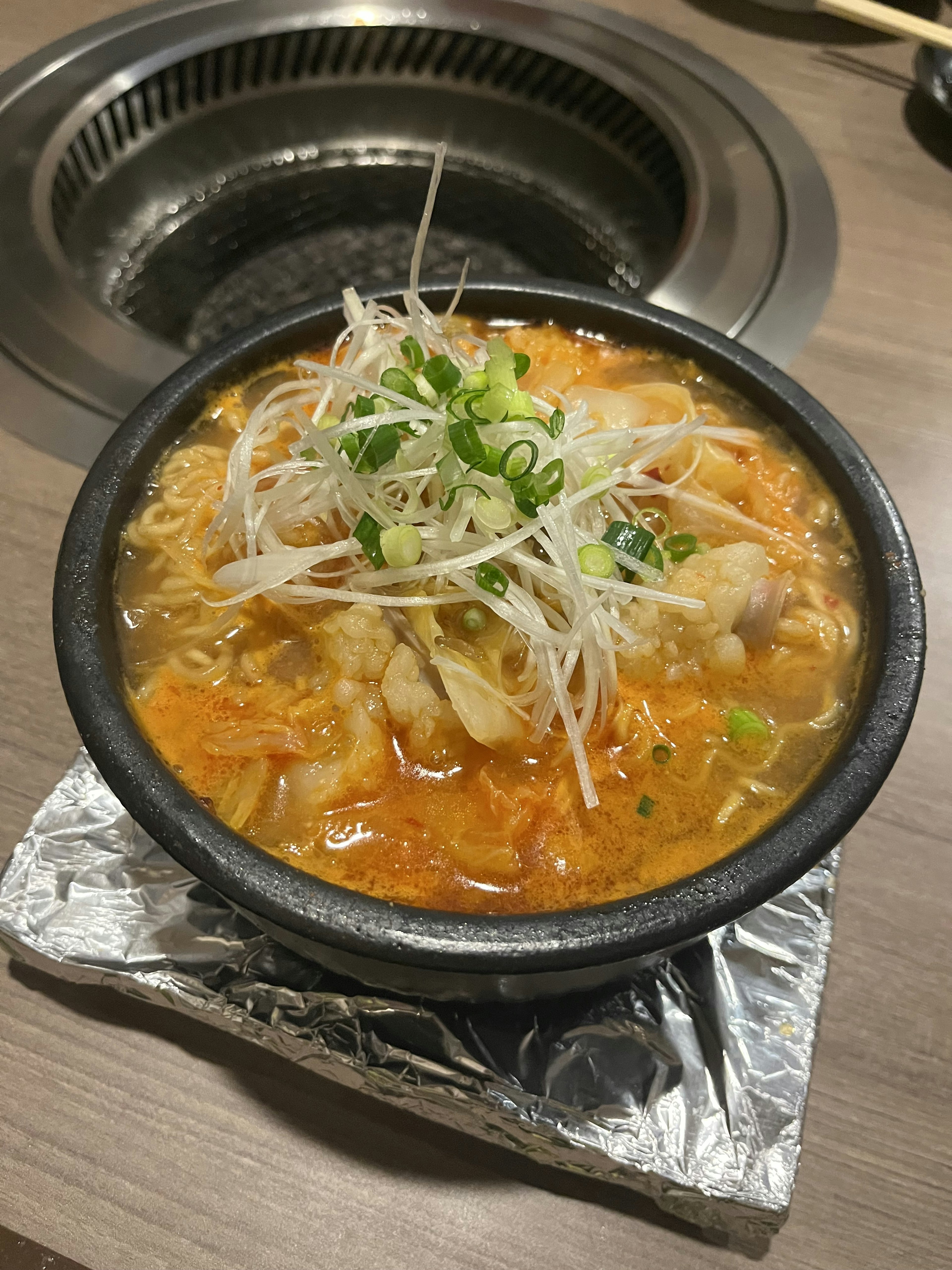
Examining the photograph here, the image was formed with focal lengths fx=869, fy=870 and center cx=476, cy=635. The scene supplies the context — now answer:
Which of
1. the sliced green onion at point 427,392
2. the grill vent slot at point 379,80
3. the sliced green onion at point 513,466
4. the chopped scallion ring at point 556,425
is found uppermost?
the grill vent slot at point 379,80

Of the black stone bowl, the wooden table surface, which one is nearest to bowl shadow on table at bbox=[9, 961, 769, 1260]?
Answer: the wooden table surface

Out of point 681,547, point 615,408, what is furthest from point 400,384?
point 681,547

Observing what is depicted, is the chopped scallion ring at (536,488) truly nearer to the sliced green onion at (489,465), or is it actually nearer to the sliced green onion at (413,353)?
the sliced green onion at (489,465)

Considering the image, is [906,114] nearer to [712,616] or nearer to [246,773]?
[712,616]

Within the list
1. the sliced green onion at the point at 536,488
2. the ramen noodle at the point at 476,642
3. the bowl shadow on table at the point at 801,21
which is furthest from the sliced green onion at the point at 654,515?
the bowl shadow on table at the point at 801,21

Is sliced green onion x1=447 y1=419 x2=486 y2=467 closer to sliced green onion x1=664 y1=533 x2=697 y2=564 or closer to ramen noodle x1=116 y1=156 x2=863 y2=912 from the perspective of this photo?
ramen noodle x1=116 y1=156 x2=863 y2=912

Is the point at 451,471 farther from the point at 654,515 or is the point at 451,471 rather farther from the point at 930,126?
the point at 930,126
